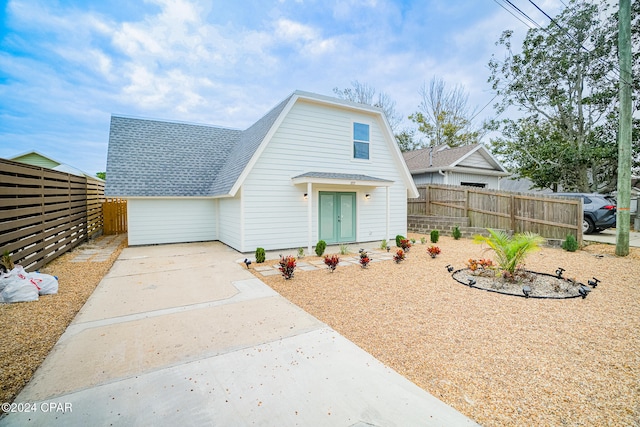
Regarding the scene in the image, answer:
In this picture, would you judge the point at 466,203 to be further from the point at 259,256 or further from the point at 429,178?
the point at 259,256

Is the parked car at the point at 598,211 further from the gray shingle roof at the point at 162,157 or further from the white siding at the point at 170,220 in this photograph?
the gray shingle roof at the point at 162,157

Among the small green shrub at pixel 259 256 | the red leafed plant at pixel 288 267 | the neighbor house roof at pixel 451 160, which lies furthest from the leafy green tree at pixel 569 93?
the small green shrub at pixel 259 256

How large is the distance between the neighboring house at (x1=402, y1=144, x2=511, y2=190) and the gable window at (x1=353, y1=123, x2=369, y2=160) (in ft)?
21.3

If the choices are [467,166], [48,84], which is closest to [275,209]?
[48,84]

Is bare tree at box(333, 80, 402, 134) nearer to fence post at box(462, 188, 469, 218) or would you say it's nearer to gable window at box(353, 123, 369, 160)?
fence post at box(462, 188, 469, 218)

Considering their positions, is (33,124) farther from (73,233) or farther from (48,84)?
(73,233)

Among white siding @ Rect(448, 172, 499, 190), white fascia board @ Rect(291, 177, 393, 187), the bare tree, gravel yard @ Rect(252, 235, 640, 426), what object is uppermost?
the bare tree

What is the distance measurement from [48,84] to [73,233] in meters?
6.27

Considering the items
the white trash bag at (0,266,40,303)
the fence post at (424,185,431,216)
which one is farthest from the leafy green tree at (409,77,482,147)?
the white trash bag at (0,266,40,303)

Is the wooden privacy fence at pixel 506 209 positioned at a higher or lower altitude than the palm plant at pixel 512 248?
Answer: higher

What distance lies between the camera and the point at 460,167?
15.5 meters

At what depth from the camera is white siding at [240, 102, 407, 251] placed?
897 cm

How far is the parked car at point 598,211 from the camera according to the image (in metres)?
11.4

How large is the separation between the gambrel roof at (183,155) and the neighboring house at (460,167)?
4.90m
